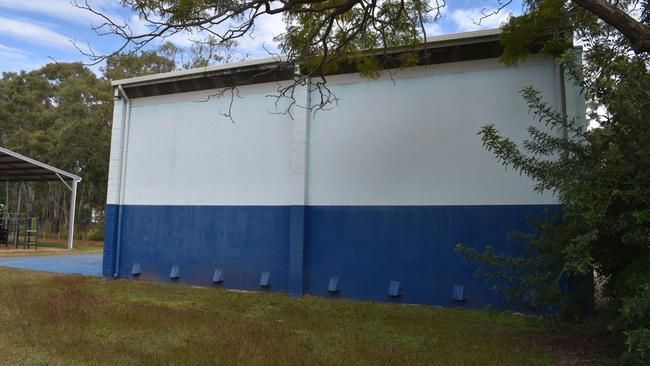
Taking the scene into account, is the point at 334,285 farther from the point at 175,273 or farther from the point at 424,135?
the point at 175,273

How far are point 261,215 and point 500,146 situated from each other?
22.0 ft

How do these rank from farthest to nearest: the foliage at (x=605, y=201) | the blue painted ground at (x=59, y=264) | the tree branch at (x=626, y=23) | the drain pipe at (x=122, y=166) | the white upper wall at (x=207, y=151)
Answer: the blue painted ground at (x=59, y=264), the drain pipe at (x=122, y=166), the white upper wall at (x=207, y=151), the tree branch at (x=626, y=23), the foliage at (x=605, y=201)

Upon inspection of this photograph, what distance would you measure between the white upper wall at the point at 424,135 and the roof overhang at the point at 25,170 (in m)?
16.0

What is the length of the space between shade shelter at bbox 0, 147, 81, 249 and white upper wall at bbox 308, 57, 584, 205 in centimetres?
1601

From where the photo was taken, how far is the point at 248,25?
8125 millimetres

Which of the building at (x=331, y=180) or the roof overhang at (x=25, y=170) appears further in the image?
the roof overhang at (x=25, y=170)

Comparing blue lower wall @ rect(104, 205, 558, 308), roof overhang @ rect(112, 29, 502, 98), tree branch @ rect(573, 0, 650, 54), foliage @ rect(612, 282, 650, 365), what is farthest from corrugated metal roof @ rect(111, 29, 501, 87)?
foliage @ rect(612, 282, 650, 365)

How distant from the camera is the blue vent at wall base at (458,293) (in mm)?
10109

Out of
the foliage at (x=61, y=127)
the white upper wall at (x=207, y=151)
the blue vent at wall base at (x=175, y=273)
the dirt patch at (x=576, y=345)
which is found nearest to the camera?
the dirt patch at (x=576, y=345)

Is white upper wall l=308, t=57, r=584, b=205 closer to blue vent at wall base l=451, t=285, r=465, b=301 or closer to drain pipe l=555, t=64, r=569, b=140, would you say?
drain pipe l=555, t=64, r=569, b=140

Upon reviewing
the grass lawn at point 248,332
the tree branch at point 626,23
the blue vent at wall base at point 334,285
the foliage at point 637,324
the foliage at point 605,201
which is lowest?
the grass lawn at point 248,332

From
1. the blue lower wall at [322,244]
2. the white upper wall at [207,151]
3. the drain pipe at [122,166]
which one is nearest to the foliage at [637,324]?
the blue lower wall at [322,244]

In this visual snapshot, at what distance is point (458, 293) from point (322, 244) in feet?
10.0

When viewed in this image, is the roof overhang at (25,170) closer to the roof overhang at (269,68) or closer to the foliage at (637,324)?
the roof overhang at (269,68)
